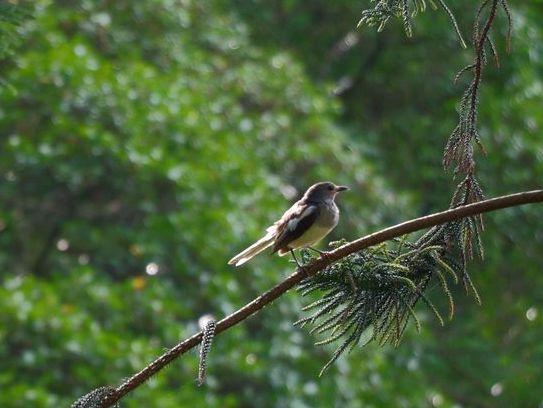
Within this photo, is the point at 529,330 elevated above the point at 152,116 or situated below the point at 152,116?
below

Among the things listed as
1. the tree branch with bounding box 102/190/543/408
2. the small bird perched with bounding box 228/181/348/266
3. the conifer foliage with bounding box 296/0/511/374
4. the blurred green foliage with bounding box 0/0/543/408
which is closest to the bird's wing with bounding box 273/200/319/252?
the small bird perched with bounding box 228/181/348/266

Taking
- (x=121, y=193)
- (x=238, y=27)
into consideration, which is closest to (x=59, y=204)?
(x=121, y=193)

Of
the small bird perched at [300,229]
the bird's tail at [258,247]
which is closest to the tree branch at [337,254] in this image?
the small bird perched at [300,229]

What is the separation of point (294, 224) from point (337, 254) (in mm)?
1889

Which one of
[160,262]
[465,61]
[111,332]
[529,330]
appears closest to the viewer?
[111,332]

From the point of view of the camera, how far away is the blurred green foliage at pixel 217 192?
9031 mm

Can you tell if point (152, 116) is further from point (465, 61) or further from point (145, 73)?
point (465, 61)

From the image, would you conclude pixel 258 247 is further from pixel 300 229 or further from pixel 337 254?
pixel 337 254

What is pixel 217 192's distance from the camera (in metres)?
10.2

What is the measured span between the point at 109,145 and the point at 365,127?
569 cm

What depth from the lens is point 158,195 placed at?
9945mm

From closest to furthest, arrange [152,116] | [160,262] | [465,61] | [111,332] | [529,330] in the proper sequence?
1. [111,332]
2. [160,262]
3. [152,116]
4. [529,330]
5. [465,61]

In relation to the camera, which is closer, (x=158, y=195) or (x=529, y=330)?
(x=158, y=195)

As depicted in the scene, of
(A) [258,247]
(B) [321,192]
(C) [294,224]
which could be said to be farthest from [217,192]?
(C) [294,224]
